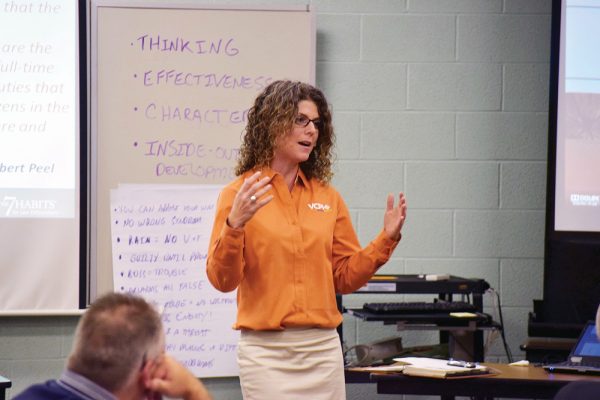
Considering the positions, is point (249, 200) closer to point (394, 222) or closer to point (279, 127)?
point (279, 127)

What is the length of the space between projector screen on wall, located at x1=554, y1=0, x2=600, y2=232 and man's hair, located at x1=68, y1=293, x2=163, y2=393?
2.64m

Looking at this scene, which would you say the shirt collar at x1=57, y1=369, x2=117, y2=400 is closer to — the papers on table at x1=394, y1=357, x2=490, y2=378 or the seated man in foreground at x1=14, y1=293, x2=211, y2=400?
the seated man in foreground at x1=14, y1=293, x2=211, y2=400

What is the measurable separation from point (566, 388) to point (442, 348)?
176cm

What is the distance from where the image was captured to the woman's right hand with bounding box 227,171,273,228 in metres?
2.32

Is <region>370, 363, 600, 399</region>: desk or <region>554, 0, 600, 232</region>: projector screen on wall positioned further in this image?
<region>554, 0, 600, 232</region>: projector screen on wall

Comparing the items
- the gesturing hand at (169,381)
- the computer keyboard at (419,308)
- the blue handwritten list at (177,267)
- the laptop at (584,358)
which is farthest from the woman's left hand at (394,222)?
the blue handwritten list at (177,267)

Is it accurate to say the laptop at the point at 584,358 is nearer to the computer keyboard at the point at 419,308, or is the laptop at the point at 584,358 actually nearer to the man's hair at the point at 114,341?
the computer keyboard at the point at 419,308

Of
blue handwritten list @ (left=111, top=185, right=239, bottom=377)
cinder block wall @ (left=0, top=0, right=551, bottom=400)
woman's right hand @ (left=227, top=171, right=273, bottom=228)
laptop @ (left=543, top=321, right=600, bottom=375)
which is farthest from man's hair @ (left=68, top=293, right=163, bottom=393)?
cinder block wall @ (left=0, top=0, right=551, bottom=400)

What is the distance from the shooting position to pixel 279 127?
256 cm

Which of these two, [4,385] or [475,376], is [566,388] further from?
[4,385]

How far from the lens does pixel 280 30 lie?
12.5 feet

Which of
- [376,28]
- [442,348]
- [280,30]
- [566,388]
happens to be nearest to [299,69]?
[280,30]

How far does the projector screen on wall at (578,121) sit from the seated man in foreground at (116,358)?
8.60 ft

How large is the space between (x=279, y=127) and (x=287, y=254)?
14.8 inches
